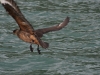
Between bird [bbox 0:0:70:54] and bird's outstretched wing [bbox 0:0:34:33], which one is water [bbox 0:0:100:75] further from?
bird's outstretched wing [bbox 0:0:34:33]

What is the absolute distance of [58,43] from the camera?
37.9 feet

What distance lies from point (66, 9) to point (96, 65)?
500 centimetres

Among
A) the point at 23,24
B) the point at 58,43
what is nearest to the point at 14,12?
the point at 23,24

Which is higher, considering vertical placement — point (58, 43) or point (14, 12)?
point (14, 12)

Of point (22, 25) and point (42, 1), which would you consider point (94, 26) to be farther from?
point (22, 25)

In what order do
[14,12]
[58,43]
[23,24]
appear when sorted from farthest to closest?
1. [58,43]
2. [23,24]
3. [14,12]

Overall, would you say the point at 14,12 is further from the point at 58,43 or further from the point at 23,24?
the point at 58,43

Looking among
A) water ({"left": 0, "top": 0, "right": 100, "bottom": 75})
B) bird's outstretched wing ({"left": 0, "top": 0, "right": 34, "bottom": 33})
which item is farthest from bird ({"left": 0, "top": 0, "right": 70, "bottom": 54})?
water ({"left": 0, "top": 0, "right": 100, "bottom": 75})

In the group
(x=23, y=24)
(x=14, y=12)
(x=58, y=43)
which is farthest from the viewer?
(x=58, y=43)

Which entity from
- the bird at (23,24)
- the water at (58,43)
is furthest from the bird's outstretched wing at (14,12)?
the water at (58,43)

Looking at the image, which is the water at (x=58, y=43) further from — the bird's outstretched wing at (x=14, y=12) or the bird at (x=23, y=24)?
the bird's outstretched wing at (x=14, y=12)

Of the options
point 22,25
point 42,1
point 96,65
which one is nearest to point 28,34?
point 22,25

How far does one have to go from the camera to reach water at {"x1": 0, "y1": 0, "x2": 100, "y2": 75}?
385 inches

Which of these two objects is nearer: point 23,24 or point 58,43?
point 23,24
